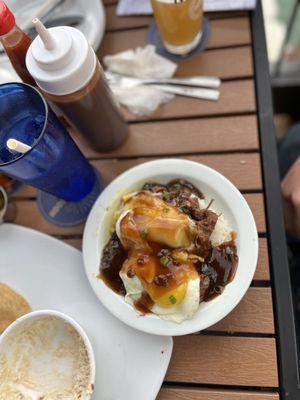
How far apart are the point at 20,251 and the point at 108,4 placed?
822 mm

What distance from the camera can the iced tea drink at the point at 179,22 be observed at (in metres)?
0.92

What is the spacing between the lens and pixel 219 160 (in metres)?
0.96

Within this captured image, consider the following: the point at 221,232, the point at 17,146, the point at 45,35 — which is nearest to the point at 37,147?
the point at 17,146

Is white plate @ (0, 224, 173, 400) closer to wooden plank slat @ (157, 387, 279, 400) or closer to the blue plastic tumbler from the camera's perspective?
wooden plank slat @ (157, 387, 279, 400)

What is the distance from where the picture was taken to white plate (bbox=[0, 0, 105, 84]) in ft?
3.23

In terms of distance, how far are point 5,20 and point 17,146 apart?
0.25m

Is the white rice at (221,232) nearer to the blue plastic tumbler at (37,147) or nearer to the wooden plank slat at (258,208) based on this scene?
the wooden plank slat at (258,208)

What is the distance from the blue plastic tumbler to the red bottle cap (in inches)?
4.1

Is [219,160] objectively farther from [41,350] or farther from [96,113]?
[41,350]

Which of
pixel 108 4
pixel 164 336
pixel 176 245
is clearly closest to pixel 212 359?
pixel 164 336

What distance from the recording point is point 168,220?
29.5 inches

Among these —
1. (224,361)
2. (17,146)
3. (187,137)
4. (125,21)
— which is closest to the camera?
(17,146)

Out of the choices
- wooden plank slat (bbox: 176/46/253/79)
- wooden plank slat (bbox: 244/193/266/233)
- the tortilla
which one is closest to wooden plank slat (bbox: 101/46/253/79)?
wooden plank slat (bbox: 176/46/253/79)

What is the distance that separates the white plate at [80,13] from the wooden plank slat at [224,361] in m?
0.80
